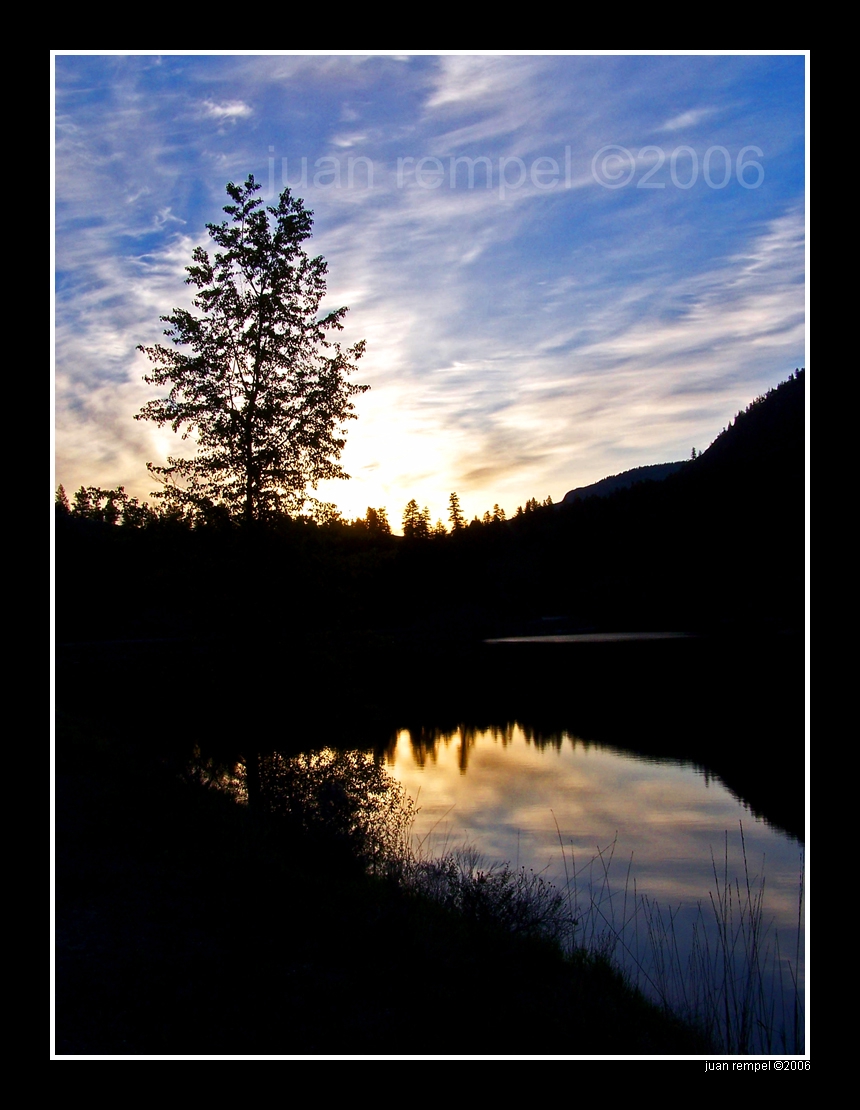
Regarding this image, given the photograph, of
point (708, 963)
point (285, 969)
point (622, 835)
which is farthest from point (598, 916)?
point (285, 969)

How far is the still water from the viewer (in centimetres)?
1042

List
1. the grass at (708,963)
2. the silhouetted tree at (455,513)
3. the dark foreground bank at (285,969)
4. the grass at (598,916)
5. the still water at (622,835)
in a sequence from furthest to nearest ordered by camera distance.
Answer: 1. the silhouetted tree at (455,513)
2. the still water at (622,835)
3. the grass at (598,916)
4. the grass at (708,963)
5. the dark foreground bank at (285,969)


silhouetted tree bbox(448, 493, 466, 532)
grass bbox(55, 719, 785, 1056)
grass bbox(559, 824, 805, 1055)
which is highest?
silhouetted tree bbox(448, 493, 466, 532)

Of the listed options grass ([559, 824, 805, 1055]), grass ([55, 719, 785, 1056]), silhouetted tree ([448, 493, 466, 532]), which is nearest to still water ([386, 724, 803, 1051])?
grass ([559, 824, 805, 1055])

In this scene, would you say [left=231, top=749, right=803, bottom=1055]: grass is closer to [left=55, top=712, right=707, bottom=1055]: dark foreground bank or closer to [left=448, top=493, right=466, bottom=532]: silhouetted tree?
[left=55, top=712, right=707, bottom=1055]: dark foreground bank

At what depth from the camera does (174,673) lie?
15094 mm

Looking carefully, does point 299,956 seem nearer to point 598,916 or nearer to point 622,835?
point 598,916

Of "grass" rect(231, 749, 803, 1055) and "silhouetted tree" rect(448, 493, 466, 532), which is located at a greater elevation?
"silhouetted tree" rect(448, 493, 466, 532)

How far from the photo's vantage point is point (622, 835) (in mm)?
16469

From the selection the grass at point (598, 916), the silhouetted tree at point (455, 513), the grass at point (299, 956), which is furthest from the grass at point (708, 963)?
the silhouetted tree at point (455, 513)

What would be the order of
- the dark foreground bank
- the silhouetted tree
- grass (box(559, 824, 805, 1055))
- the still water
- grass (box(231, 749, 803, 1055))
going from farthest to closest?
the silhouetted tree < the still water < grass (box(231, 749, 803, 1055)) < grass (box(559, 824, 805, 1055)) < the dark foreground bank

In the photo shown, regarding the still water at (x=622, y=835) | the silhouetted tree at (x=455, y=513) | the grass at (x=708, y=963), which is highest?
the silhouetted tree at (x=455, y=513)

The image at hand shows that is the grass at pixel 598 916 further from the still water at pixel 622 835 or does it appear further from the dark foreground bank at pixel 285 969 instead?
the dark foreground bank at pixel 285 969

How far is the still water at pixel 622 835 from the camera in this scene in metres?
10.4
